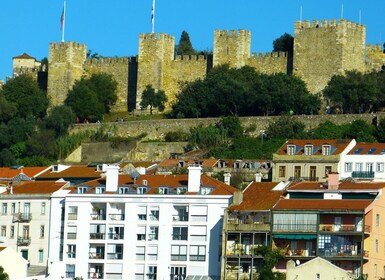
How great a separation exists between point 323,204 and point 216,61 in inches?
1362

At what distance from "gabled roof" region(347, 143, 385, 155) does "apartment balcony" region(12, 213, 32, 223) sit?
14.9 meters

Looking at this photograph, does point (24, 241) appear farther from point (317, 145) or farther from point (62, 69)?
point (62, 69)

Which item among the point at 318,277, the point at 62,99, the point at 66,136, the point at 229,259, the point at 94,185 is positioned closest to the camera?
the point at 318,277

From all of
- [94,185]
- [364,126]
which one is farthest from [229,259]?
[364,126]

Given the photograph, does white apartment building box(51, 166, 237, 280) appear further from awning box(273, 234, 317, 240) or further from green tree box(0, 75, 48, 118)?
green tree box(0, 75, 48, 118)

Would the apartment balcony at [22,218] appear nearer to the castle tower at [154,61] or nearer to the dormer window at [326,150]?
the dormer window at [326,150]

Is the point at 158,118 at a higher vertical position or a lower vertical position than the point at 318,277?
higher

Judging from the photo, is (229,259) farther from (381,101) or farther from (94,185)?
(381,101)

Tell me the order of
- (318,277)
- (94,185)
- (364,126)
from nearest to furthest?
(318,277)
(94,185)
(364,126)

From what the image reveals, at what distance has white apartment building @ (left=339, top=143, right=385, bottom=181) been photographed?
251 ft

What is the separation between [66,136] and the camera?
96188 mm

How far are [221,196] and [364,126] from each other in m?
20.3

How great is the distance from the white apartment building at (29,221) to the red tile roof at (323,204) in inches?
448

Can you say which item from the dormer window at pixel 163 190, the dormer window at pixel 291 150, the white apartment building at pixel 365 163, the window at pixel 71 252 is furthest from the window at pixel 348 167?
the window at pixel 71 252
